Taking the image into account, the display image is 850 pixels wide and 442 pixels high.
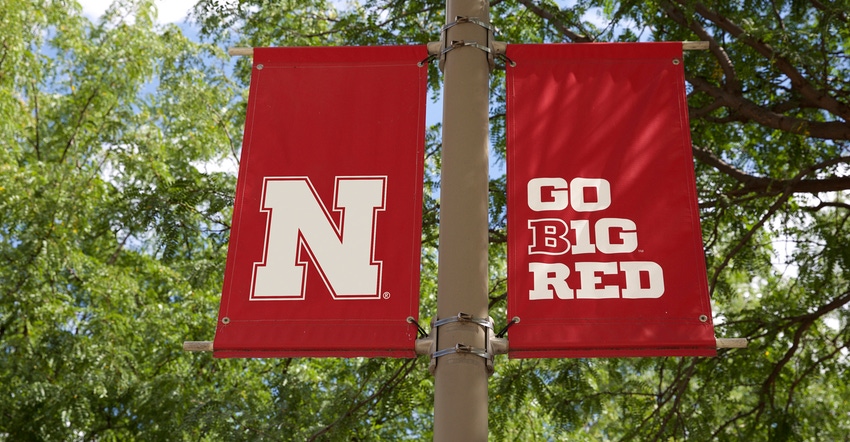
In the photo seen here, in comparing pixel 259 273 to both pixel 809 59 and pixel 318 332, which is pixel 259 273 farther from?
pixel 809 59

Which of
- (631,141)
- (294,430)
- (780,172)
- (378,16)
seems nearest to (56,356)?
(294,430)

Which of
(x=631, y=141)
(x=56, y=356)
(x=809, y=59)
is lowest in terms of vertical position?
(x=631, y=141)

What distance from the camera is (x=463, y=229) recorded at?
385 cm

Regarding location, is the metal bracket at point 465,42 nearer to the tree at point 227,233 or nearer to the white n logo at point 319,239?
the white n logo at point 319,239

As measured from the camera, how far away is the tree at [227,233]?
26.0ft

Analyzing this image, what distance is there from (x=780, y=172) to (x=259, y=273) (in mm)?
7217

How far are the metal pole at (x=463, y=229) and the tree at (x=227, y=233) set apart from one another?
3151mm

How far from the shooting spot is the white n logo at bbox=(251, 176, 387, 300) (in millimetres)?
4055

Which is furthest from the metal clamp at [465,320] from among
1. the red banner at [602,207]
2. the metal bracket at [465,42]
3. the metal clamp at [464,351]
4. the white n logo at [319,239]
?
the metal bracket at [465,42]

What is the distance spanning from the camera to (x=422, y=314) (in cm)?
1175

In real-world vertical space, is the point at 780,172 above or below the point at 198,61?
below

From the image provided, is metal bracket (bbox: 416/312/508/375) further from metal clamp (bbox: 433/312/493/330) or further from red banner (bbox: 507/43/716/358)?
red banner (bbox: 507/43/716/358)

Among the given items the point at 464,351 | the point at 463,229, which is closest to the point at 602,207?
the point at 463,229

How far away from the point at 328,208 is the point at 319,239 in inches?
6.6
